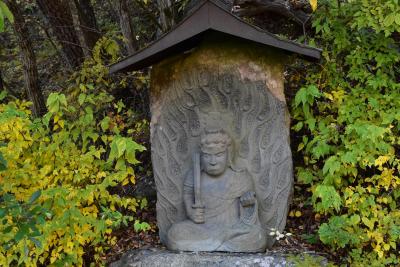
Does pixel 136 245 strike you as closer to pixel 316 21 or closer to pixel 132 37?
pixel 132 37

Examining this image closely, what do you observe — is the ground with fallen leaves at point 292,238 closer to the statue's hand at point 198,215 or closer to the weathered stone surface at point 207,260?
the weathered stone surface at point 207,260

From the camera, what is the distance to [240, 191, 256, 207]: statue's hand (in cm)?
496

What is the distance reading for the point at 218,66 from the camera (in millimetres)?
5203

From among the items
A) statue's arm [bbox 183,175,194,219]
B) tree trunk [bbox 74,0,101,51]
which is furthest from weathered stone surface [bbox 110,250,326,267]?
tree trunk [bbox 74,0,101,51]

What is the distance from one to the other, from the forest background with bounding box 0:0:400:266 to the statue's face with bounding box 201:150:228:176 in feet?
2.05

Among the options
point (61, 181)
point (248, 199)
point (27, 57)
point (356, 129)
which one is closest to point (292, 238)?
point (248, 199)

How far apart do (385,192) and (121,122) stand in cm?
305

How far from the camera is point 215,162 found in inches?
195

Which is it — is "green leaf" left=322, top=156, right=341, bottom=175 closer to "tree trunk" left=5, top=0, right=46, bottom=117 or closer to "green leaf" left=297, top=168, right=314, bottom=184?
"green leaf" left=297, top=168, right=314, bottom=184

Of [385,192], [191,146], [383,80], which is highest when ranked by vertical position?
[383,80]

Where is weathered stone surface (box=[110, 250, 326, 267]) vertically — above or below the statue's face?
below

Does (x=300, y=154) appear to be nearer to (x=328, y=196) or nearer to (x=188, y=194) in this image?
(x=328, y=196)

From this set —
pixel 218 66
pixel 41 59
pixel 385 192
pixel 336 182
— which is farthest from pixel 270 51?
Answer: pixel 41 59

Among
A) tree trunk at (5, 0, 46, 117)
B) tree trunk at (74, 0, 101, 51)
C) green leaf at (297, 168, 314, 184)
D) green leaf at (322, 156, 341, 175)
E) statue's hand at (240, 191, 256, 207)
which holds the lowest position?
statue's hand at (240, 191, 256, 207)
